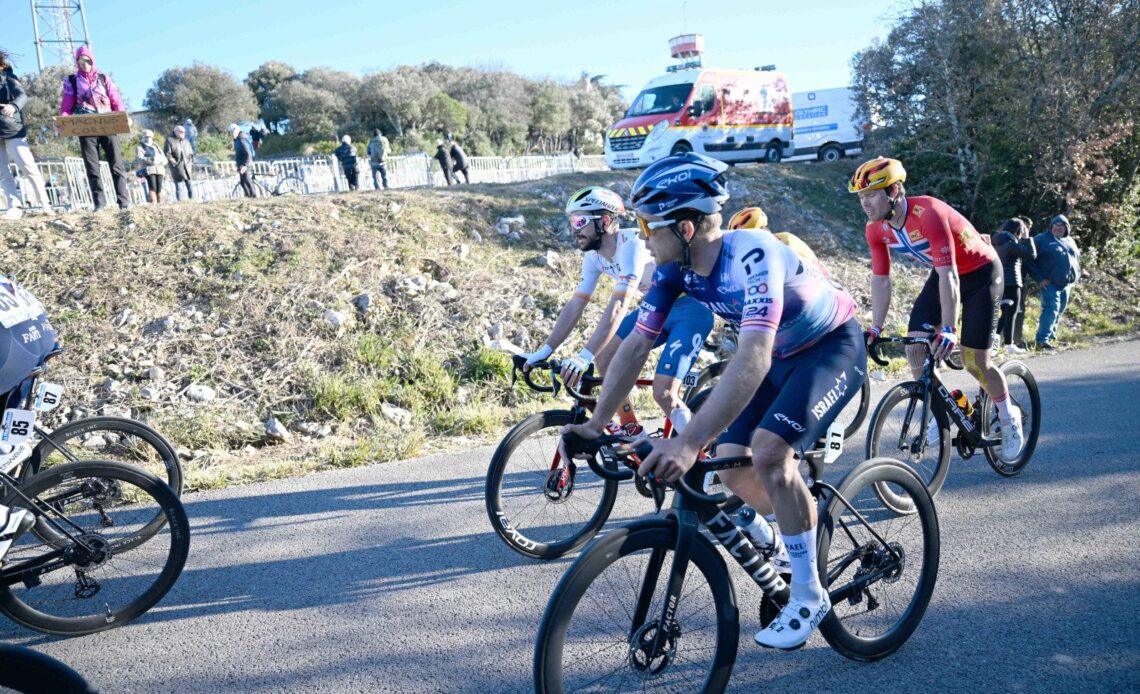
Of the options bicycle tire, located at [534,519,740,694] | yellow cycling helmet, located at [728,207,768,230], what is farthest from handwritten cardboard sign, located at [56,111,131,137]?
bicycle tire, located at [534,519,740,694]

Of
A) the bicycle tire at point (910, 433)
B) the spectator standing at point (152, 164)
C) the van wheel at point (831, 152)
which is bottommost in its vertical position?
the bicycle tire at point (910, 433)

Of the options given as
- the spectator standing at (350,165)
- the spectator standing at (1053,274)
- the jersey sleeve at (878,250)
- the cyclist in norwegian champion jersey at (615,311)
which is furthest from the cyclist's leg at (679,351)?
the spectator standing at (350,165)

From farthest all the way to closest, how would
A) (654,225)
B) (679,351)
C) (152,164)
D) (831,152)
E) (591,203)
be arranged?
(831,152)
(152,164)
(591,203)
(679,351)
(654,225)

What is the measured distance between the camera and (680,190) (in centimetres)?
275

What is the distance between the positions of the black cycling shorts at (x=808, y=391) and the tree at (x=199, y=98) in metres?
42.6

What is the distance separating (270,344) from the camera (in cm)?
812

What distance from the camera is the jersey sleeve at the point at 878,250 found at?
5.11 meters

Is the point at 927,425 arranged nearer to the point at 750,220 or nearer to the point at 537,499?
the point at 750,220

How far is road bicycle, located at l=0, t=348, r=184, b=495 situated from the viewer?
12.5ft

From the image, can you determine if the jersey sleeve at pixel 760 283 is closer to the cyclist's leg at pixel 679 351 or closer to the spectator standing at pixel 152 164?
the cyclist's leg at pixel 679 351

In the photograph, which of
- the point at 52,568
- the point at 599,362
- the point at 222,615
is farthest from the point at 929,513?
the point at 52,568

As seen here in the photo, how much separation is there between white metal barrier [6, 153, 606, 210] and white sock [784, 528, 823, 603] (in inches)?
429

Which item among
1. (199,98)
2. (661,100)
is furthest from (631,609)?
(199,98)

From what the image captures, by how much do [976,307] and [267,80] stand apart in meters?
49.6
